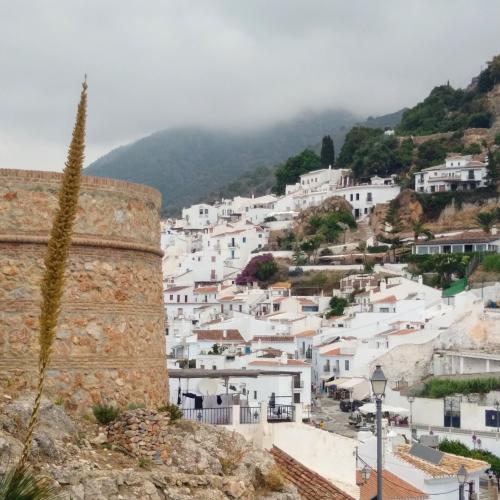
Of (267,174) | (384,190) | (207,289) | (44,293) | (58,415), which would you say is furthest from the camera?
(267,174)

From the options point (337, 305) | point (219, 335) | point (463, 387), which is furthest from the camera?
point (337, 305)

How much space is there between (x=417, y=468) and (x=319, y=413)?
2462 centimetres

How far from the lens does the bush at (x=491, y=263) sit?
7175 cm

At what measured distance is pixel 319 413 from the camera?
49.5 meters

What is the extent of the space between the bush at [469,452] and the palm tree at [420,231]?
4757 centimetres

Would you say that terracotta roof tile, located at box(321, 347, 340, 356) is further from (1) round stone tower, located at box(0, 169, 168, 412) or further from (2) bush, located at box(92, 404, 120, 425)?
(2) bush, located at box(92, 404, 120, 425)

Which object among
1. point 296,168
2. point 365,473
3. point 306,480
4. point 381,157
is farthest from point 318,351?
point 296,168

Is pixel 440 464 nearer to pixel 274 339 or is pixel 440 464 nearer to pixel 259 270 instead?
pixel 274 339

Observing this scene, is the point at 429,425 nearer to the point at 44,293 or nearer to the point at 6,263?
the point at 6,263

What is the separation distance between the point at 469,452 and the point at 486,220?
162ft

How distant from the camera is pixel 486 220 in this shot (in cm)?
8475

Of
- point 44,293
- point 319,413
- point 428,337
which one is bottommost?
point 319,413

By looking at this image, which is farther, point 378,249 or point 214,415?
point 378,249

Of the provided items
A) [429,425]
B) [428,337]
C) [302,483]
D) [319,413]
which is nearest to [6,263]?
[302,483]
